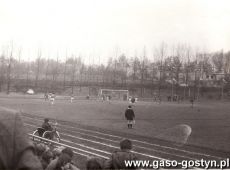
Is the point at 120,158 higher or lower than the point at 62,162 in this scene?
higher

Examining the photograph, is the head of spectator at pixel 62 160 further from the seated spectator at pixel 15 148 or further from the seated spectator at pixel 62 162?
the seated spectator at pixel 15 148

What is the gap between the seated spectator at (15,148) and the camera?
144 centimetres

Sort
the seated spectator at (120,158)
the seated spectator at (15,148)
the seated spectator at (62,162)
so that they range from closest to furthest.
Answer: the seated spectator at (15,148)
the seated spectator at (120,158)
the seated spectator at (62,162)

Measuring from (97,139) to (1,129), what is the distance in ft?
54.6

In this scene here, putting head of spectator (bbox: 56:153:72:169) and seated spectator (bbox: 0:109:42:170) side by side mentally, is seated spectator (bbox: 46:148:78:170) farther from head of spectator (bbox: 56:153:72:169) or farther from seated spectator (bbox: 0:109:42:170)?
seated spectator (bbox: 0:109:42:170)

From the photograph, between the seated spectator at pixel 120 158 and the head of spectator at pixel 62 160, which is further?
the head of spectator at pixel 62 160

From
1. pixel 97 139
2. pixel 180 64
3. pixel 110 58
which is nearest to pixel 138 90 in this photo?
pixel 180 64

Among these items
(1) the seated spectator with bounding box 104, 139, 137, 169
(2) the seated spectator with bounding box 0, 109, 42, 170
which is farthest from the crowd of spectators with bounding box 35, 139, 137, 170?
(2) the seated spectator with bounding box 0, 109, 42, 170

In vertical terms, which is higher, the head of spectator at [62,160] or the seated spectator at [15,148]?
the seated spectator at [15,148]

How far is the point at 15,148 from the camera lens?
1459 millimetres

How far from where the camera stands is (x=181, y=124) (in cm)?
2780

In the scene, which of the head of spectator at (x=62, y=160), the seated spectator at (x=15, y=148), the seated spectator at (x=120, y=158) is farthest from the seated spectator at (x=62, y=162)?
the seated spectator at (x=15, y=148)

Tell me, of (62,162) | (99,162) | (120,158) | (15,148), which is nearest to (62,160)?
(62,162)

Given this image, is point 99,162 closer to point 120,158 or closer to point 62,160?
point 120,158
